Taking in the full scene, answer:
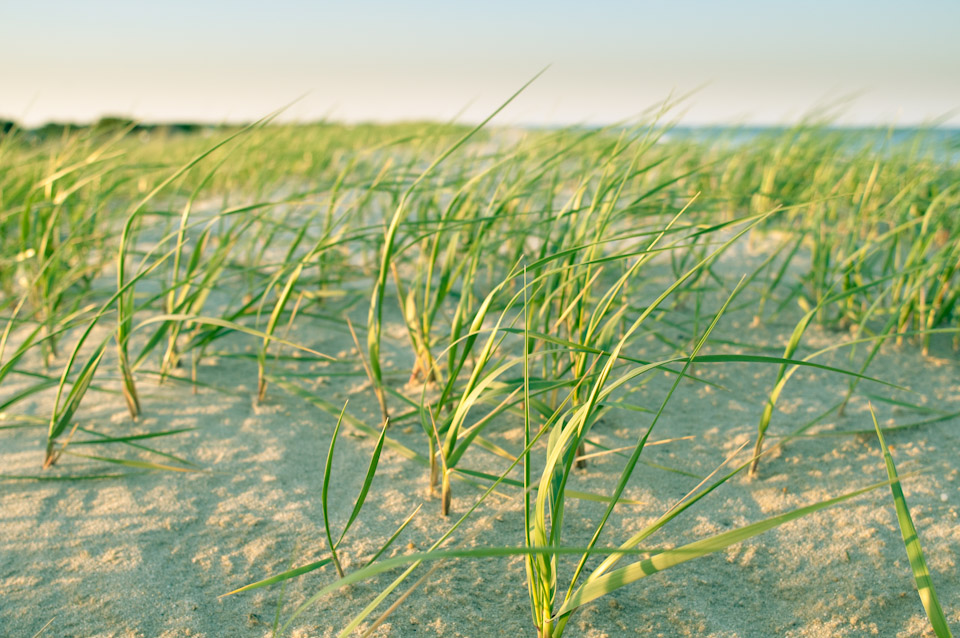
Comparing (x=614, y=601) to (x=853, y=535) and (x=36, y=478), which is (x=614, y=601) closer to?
(x=853, y=535)

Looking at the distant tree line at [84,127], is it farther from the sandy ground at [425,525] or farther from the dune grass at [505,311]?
the sandy ground at [425,525]

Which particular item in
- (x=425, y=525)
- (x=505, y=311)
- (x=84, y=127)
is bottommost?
(x=425, y=525)

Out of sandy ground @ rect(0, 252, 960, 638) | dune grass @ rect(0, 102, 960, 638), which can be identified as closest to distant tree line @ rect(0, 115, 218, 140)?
dune grass @ rect(0, 102, 960, 638)

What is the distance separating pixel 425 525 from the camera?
106 cm

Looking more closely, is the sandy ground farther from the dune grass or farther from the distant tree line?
the distant tree line

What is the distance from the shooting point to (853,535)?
1.04m

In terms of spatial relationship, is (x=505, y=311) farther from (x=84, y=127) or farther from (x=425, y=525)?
(x=84, y=127)

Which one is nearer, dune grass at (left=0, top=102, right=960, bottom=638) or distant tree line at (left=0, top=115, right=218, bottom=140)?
dune grass at (left=0, top=102, right=960, bottom=638)

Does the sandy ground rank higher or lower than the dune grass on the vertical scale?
lower

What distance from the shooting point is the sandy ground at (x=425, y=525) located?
0.89 m

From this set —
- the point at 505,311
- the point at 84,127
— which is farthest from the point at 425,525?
the point at 84,127

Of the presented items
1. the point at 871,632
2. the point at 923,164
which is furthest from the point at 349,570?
the point at 923,164

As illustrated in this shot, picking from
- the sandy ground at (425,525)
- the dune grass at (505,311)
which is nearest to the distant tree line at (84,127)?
the dune grass at (505,311)

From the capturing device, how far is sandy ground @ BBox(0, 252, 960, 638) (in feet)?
2.90
